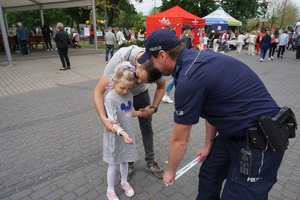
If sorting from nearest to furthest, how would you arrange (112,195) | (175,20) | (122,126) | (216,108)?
(216,108)
(122,126)
(112,195)
(175,20)

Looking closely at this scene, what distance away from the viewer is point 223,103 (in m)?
1.40

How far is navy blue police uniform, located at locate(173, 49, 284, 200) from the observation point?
1.32 m

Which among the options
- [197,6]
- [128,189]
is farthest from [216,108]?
[197,6]

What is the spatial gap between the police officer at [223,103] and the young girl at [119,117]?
1.40 ft

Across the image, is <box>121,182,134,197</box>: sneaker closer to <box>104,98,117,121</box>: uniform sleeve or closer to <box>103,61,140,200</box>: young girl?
<box>103,61,140,200</box>: young girl

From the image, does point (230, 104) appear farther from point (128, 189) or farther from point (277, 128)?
point (128, 189)

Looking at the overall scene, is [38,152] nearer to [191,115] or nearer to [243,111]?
[191,115]

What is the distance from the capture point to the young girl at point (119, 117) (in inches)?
77.8

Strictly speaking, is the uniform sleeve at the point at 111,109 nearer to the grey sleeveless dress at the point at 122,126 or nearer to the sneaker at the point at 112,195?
the grey sleeveless dress at the point at 122,126

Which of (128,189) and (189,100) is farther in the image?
(128,189)

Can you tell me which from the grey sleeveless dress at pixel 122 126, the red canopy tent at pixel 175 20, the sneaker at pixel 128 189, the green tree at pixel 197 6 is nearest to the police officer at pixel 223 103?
the grey sleeveless dress at pixel 122 126

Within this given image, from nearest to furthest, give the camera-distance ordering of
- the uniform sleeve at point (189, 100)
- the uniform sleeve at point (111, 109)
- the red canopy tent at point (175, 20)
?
1. the uniform sleeve at point (189, 100)
2. the uniform sleeve at point (111, 109)
3. the red canopy tent at point (175, 20)

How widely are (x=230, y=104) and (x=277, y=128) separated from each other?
1.13 ft

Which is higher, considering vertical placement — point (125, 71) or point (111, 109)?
point (125, 71)
